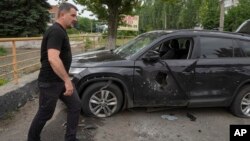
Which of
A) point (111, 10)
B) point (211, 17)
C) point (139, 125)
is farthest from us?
point (211, 17)

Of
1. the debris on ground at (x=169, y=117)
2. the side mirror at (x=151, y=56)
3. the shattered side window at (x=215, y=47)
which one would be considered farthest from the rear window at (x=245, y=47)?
the debris on ground at (x=169, y=117)

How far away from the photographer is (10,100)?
5.18 metres

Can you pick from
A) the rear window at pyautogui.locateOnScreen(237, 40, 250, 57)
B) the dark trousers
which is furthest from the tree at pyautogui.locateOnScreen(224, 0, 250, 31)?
the dark trousers

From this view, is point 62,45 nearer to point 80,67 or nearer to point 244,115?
point 80,67

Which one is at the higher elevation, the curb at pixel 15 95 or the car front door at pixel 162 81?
the car front door at pixel 162 81

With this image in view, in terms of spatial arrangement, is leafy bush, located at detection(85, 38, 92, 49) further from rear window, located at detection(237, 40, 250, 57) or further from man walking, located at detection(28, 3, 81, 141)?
man walking, located at detection(28, 3, 81, 141)

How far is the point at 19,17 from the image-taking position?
71.7ft

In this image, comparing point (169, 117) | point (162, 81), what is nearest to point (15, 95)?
point (162, 81)

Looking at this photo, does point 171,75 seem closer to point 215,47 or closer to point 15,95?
point 215,47

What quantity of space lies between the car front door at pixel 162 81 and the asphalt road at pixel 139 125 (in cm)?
35

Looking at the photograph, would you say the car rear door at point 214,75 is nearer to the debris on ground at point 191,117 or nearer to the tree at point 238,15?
the debris on ground at point 191,117

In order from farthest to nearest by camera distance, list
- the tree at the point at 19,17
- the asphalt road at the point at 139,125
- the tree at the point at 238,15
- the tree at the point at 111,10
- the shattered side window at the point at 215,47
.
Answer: the tree at the point at 238,15, the tree at the point at 19,17, the tree at the point at 111,10, the shattered side window at the point at 215,47, the asphalt road at the point at 139,125

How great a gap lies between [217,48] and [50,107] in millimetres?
3271

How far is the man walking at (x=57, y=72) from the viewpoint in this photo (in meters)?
3.32
